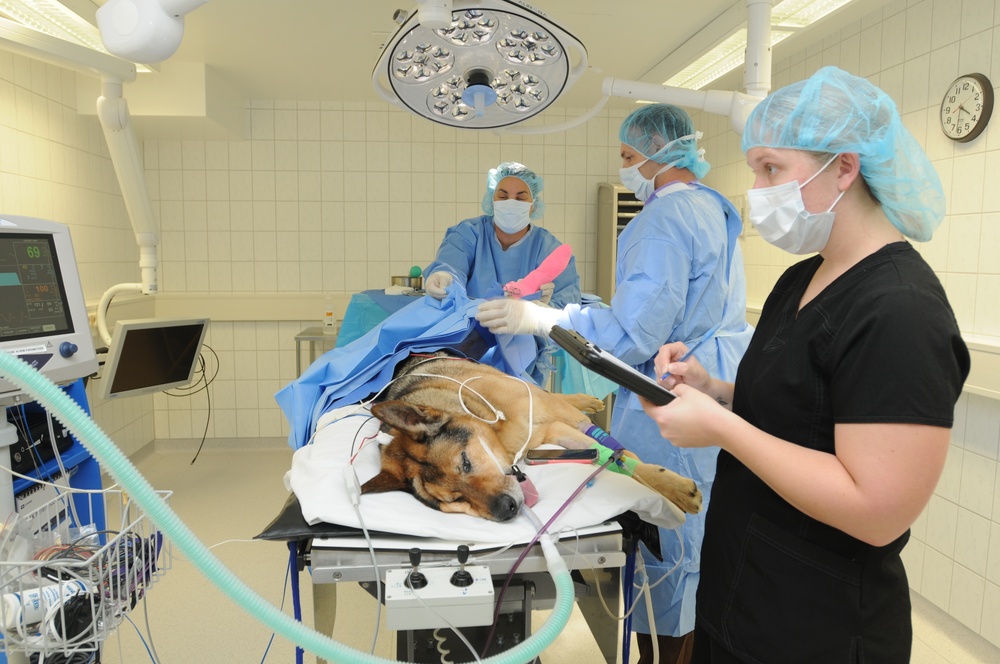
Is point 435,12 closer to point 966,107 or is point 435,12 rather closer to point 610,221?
point 966,107

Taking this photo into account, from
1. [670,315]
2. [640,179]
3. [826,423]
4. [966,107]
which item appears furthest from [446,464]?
[966,107]

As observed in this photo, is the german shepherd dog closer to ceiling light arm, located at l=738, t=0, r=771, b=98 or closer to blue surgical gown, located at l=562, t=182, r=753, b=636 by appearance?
blue surgical gown, located at l=562, t=182, r=753, b=636

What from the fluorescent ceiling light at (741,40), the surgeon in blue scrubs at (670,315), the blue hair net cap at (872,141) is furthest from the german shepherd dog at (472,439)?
the fluorescent ceiling light at (741,40)

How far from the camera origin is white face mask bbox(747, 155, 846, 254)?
1.08 meters

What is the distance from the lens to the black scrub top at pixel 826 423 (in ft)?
2.98

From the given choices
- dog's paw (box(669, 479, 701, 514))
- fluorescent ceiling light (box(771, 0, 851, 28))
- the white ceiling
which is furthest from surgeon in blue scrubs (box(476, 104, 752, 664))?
the white ceiling

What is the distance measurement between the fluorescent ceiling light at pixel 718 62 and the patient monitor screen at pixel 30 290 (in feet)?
9.45

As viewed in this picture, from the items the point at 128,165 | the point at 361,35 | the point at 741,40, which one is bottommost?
the point at 128,165

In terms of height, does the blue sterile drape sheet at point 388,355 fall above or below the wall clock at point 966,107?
below

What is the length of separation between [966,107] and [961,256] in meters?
0.59

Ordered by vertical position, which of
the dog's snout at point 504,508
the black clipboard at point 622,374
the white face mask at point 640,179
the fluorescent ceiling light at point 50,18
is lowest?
the dog's snout at point 504,508

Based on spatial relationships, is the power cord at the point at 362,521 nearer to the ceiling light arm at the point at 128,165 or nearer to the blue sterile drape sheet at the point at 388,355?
the blue sterile drape sheet at the point at 388,355

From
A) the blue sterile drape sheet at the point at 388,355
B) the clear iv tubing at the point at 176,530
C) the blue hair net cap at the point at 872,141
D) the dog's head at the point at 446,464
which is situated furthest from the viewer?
the blue sterile drape sheet at the point at 388,355

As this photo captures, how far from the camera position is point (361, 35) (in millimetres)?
3654
